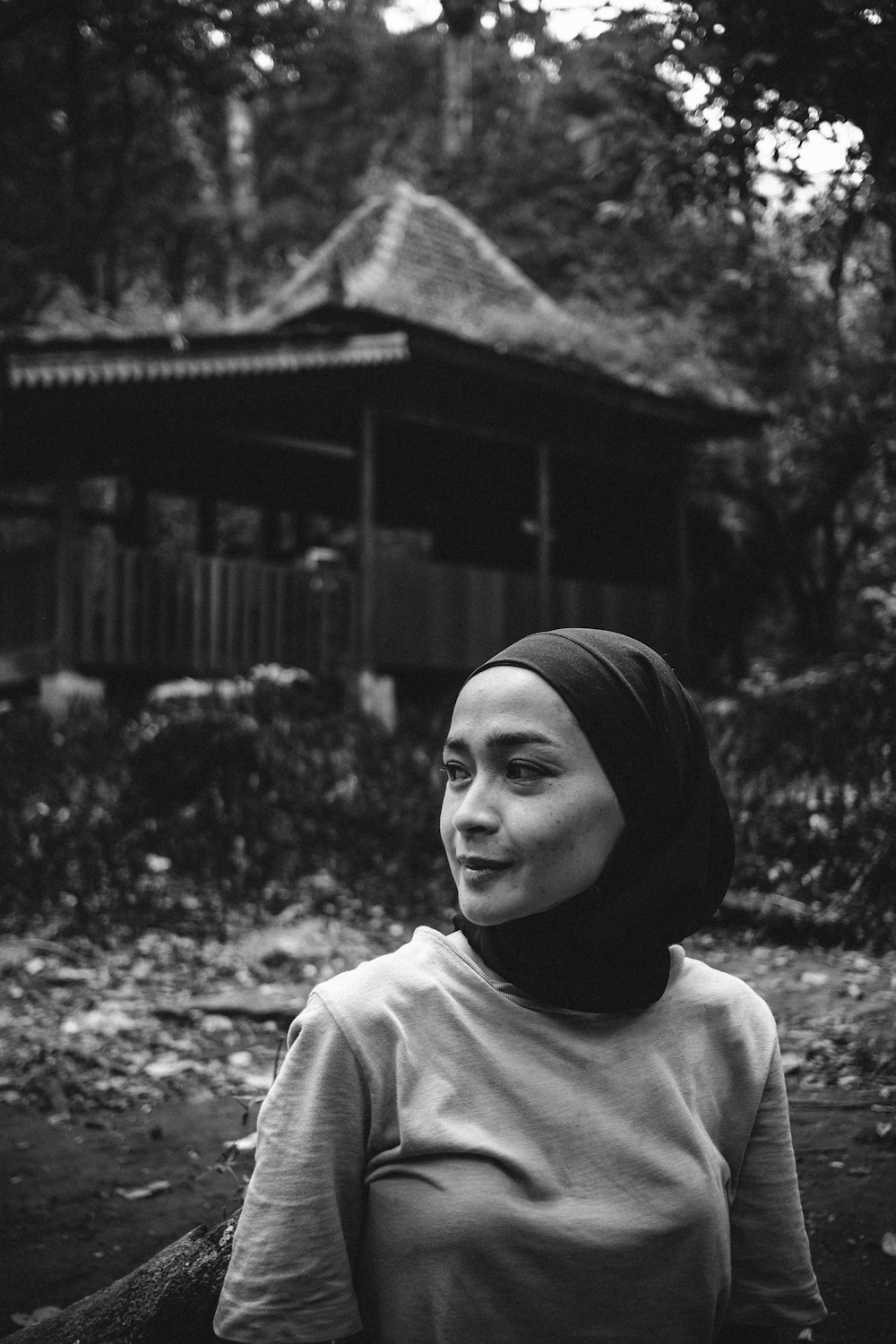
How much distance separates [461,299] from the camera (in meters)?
15.7

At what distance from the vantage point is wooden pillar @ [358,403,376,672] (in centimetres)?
1215

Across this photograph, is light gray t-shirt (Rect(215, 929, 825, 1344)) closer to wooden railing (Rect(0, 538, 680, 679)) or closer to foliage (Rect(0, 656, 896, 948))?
foliage (Rect(0, 656, 896, 948))

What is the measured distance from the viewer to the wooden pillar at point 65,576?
1102 centimetres

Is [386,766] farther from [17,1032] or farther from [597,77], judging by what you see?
[597,77]

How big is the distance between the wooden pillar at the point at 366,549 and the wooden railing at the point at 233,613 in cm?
15

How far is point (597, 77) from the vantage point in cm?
477

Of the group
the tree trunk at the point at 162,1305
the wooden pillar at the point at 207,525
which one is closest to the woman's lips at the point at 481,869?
the tree trunk at the point at 162,1305

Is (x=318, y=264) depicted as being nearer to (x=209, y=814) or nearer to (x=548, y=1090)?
(x=209, y=814)

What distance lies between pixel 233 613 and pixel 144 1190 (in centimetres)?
846

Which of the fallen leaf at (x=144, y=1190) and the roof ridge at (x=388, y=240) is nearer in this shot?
the fallen leaf at (x=144, y=1190)

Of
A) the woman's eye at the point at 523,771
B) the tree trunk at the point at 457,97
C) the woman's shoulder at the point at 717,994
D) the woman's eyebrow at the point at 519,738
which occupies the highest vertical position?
the tree trunk at the point at 457,97

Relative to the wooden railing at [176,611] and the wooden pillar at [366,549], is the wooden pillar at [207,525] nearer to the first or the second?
the wooden railing at [176,611]

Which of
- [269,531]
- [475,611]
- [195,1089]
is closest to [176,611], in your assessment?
[475,611]

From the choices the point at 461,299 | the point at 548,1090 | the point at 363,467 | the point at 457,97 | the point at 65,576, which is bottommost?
the point at 548,1090
